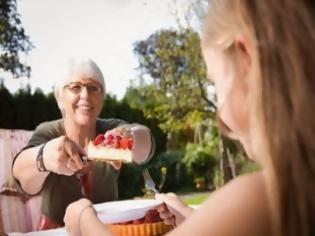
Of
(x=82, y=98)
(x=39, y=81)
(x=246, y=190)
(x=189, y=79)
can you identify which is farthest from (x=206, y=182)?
(x=246, y=190)

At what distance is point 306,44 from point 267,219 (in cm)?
16

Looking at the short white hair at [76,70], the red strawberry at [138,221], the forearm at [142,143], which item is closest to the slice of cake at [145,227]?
the red strawberry at [138,221]

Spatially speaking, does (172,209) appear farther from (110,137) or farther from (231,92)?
(231,92)

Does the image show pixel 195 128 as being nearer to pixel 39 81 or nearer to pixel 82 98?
pixel 82 98

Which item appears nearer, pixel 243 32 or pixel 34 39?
pixel 243 32

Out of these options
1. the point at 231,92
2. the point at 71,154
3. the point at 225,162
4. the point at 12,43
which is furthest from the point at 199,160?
the point at 231,92

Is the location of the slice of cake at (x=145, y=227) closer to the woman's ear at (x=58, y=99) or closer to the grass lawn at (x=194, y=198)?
the grass lawn at (x=194, y=198)

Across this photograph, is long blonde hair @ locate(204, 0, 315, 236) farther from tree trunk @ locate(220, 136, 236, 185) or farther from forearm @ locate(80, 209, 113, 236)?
tree trunk @ locate(220, 136, 236, 185)

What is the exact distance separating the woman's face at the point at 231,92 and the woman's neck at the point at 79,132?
3.40 ft

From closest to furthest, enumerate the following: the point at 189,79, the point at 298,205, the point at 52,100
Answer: the point at 298,205 → the point at 52,100 → the point at 189,79

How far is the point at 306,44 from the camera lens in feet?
1.84

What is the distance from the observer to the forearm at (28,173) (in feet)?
5.43

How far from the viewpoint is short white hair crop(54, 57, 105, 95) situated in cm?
170

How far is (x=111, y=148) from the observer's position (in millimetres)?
1690
